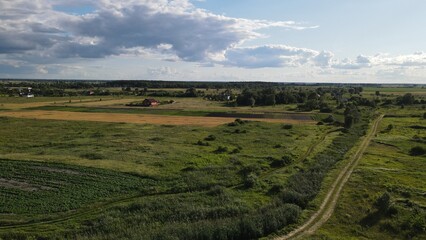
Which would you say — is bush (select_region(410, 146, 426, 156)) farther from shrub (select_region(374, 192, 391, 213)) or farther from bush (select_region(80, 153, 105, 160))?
bush (select_region(80, 153, 105, 160))

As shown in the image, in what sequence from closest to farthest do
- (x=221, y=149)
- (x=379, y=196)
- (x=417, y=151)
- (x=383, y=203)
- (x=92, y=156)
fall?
1. (x=383, y=203)
2. (x=379, y=196)
3. (x=92, y=156)
4. (x=221, y=149)
5. (x=417, y=151)

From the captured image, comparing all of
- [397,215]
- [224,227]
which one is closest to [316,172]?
[397,215]

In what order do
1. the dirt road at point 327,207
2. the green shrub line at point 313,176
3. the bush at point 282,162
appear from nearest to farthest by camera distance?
the dirt road at point 327,207, the green shrub line at point 313,176, the bush at point 282,162

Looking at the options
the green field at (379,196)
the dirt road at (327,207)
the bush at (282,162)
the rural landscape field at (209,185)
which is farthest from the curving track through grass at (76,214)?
the bush at (282,162)

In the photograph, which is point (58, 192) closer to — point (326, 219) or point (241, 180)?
point (241, 180)

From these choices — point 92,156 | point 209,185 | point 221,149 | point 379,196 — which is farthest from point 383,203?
point 92,156

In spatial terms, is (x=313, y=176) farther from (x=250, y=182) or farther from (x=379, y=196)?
(x=250, y=182)

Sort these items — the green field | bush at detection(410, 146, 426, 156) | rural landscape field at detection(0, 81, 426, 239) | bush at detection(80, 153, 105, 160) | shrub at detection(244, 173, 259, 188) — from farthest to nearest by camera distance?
bush at detection(410, 146, 426, 156) → bush at detection(80, 153, 105, 160) → shrub at detection(244, 173, 259, 188) → the green field → rural landscape field at detection(0, 81, 426, 239)

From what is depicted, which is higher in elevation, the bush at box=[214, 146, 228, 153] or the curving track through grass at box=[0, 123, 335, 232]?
the bush at box=[214, 146, 228, 153]

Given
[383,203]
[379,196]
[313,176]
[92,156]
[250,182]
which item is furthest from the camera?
[92,156]

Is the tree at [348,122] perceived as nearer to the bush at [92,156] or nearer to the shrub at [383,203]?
the shrub at [383,203]

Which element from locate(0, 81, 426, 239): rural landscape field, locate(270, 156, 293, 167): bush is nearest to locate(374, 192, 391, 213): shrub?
locate(0, 81, 426, 239): rural landscape field
